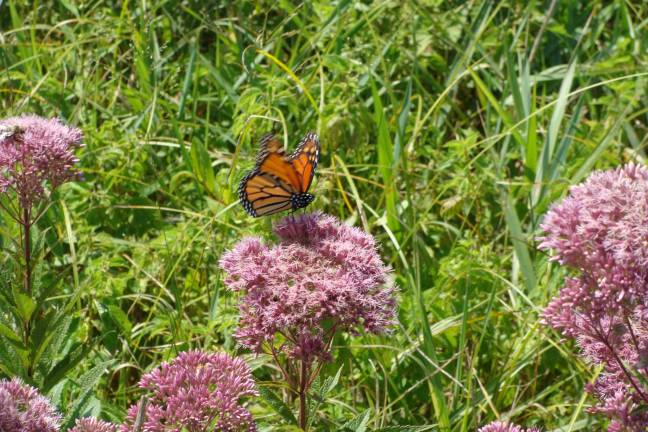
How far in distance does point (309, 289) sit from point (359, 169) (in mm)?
1873

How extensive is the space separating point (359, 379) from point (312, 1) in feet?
7.11

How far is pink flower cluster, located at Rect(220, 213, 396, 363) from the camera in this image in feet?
8.39

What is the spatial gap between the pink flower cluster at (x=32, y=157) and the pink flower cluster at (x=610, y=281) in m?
1.52

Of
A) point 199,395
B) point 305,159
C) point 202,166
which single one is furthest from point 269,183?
point 199,395

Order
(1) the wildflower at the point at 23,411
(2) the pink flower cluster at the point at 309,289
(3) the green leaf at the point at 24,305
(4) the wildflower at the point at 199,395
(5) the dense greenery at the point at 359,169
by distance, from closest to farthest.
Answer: (1) the wildflower at the point at 23,411, (4) the wildflower at the point at 199,395, (2) the pink flower cluster at the point at 309,289, (3) the green leaf at the point at 24,305, (5) the dense greenery at the point at 359,169

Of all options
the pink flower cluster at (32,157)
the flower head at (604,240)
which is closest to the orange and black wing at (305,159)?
the pink flower cluster at (32,157)

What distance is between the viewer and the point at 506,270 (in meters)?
4.26

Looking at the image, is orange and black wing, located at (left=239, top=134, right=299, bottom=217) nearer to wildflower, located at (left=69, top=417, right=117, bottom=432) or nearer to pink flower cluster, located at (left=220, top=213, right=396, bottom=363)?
pink flower cluster, located at (left=220, top=213, right=396, bottom=363)

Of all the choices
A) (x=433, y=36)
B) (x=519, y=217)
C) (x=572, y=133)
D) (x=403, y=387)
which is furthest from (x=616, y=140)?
(x=403, y=387)

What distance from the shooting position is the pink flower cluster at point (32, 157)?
9.91 feet

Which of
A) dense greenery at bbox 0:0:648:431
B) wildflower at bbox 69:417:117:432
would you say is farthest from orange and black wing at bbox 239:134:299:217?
wildflower at bbox 69:417:117:432

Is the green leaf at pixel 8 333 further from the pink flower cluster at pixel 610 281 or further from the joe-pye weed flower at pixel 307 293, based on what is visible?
the pink flower cluster at pixel 610 281

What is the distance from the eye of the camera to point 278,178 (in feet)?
10.7

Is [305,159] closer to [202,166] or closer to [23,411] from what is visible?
[202,166]
